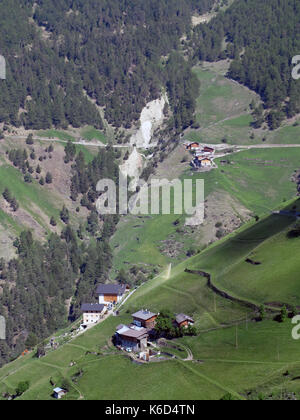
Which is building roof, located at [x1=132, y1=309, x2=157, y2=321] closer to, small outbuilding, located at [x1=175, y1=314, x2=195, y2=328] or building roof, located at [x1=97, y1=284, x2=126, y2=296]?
small outbuilding, located at [x1=175, y1=314, x2=195, y2=328]

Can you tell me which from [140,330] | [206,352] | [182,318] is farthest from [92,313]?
[206,352]

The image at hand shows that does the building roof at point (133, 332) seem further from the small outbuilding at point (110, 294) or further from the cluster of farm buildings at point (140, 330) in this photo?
the small outbuilding at point (110, 294)

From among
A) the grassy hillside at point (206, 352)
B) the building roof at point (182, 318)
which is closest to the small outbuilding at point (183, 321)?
the building roof at point (182, 318)

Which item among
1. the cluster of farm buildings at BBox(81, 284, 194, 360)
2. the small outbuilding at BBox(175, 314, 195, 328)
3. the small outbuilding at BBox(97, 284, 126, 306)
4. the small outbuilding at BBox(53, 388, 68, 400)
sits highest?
the small outbuilding at BBox(175, 314, 195, 328)

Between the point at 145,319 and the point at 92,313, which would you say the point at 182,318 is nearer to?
the point at 145,319

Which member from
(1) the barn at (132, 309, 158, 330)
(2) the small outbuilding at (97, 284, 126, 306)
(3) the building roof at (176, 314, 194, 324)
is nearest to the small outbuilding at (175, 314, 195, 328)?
(3) the building roof at (176, 314, 194, 324)

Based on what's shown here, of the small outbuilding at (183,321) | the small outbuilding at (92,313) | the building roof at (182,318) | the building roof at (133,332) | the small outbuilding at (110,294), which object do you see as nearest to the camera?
the building roof at (133,332)
